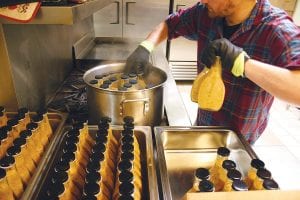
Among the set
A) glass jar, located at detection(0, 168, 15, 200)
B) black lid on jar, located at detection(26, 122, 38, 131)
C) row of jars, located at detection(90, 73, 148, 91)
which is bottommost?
glass jar, located at detection(0, 168, 15, 200)

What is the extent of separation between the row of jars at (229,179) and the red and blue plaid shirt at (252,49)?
320mm

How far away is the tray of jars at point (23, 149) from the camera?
0.64 metres

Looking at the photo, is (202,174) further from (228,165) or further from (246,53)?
(246,53)

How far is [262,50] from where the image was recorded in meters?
1.05

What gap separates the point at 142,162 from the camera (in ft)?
2.83

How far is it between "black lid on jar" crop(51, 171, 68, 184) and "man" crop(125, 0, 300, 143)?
61cm

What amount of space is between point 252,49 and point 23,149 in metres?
0.97

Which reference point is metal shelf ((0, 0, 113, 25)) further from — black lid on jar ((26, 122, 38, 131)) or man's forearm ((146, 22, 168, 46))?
man's forearm ((146, 22, 168, 46))

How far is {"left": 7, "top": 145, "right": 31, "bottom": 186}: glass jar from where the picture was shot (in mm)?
677

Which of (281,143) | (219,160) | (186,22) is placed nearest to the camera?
(219,160)

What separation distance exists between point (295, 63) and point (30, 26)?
1.10 m

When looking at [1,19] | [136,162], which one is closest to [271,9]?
[136,162]

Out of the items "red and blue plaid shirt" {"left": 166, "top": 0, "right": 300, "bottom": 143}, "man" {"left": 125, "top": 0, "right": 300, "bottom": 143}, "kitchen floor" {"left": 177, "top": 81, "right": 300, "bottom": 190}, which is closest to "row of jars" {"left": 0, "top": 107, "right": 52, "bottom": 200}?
"man" {"left": 125, "top": 0, "right": 300, "bottom": 143}

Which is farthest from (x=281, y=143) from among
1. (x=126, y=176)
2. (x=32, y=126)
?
(x=32, y=126)
